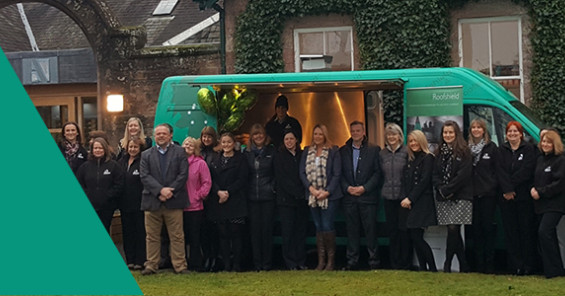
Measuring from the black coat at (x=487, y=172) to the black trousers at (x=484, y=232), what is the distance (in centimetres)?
10

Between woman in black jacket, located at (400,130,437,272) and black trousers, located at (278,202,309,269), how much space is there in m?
1.25

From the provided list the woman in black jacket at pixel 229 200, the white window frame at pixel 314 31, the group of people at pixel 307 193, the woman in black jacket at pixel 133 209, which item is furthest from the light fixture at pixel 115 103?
the woman in black jacket at pixel 229 200

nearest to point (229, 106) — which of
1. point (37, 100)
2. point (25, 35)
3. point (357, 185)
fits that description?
point (357, 185)

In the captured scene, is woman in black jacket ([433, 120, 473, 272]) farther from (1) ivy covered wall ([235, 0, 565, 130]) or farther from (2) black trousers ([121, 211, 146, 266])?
(1) ivy covered wall ([235, 0, 565, 130])

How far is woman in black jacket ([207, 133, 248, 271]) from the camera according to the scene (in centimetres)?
1050

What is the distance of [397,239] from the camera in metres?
10.3

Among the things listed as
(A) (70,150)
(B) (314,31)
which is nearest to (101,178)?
(A) (70,150)

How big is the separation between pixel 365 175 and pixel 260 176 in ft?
3.95

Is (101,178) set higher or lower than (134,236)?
higher

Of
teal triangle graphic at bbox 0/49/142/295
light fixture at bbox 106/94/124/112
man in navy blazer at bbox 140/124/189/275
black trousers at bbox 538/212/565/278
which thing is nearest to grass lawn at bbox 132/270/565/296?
black trousers at bbox 538/212/565/278

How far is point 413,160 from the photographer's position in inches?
397

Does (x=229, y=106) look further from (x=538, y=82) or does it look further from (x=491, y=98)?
(x=538, y=82)

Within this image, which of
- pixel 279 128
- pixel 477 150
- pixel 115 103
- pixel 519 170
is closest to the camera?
pixel 519 170

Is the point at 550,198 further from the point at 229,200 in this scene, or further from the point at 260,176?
the point at 229,200
